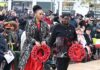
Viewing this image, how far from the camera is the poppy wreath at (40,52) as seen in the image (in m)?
9.01

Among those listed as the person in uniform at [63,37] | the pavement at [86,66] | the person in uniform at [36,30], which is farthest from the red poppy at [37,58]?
the pavement at [86,66]

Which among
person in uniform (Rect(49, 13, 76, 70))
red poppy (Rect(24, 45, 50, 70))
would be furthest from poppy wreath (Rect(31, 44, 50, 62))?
person in uniform (Rect(49, 13, 76, 70))

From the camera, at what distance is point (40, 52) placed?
9.23m

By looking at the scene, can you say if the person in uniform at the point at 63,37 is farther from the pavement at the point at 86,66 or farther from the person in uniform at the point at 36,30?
the pavement at the point at 86,66

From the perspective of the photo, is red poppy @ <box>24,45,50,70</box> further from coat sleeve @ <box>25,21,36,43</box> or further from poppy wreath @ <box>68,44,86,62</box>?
poppy wreath @ <box>68,44,86,62</box>

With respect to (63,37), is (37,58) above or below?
below

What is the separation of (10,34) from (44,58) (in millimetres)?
3045

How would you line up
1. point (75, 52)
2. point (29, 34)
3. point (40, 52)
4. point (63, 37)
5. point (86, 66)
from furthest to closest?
point (86, 66) → point (75, 52) → point (63, 37) → point (40, 52) → point (29, 34)

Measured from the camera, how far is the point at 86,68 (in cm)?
1453

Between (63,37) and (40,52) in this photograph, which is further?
(63,37)

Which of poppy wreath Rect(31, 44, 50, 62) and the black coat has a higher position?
the black coat

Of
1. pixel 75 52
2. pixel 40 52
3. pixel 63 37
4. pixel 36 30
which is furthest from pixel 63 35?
pixel 36 30

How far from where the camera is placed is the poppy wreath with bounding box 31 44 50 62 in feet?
29.6

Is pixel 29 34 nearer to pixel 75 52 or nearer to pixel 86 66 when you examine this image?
pixel 75 52
